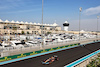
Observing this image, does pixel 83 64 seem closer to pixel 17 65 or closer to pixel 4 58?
pixel 17 65

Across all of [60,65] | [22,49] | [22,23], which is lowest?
[60,65]

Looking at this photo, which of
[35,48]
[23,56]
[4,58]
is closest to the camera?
[4,58]

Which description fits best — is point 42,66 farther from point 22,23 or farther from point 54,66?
point 22,23

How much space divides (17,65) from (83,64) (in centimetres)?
1069

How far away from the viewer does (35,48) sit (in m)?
25.3

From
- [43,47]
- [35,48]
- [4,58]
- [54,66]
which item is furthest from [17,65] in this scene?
[43,47]

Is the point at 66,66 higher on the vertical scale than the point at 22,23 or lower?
lower

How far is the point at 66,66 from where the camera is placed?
609 inches

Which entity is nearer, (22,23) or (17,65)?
(17,65)

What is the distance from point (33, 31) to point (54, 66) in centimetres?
6507

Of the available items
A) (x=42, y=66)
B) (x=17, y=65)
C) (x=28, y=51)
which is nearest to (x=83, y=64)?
(x=42, y=66)

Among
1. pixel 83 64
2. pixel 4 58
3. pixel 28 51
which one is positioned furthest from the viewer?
pixel 28 51

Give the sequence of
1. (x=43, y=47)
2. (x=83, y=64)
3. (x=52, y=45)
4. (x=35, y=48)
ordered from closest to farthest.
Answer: (x=83, y=64) < (x=35, y=48) < (x=43, y=47) < (x=52, y=45)

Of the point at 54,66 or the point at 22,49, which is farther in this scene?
the point at 22,49
